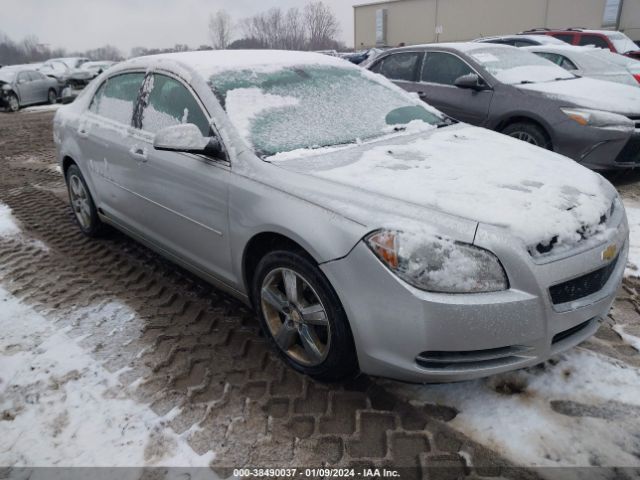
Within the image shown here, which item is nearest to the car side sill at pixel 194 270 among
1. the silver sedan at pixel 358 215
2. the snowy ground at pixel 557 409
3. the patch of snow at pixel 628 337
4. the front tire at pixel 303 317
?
the silver sedan at pixel 358 215

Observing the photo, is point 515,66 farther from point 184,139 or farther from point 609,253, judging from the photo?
point 184,139

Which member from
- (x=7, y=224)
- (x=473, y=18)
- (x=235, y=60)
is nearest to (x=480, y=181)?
(x=235, y=60)

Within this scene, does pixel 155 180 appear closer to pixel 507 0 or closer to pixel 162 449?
pixel 162 449

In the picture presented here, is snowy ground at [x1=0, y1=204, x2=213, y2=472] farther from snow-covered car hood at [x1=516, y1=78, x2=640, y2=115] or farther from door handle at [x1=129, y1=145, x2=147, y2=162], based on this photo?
snow-covered car hood at [x1=516, y1=78, x2=640, y2=115]

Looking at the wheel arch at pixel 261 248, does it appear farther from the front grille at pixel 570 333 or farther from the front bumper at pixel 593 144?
the front bumper at pixel 593 144

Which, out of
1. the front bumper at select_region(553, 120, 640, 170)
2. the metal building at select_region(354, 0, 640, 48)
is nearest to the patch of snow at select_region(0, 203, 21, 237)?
the front bumper at select_region(553, 120, 640, 170)

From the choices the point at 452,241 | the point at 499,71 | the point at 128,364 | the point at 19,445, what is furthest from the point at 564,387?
the point at 499,71

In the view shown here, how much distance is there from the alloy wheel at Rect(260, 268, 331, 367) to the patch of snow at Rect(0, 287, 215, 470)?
66 cm

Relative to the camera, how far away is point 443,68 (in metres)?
6.02

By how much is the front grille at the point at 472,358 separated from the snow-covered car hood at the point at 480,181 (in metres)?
0.45

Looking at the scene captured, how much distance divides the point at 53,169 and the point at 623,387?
7.55m

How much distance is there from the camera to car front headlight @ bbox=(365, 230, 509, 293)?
6.16 ft

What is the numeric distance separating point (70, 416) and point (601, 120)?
16.9 feet

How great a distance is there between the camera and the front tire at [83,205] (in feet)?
13.8
